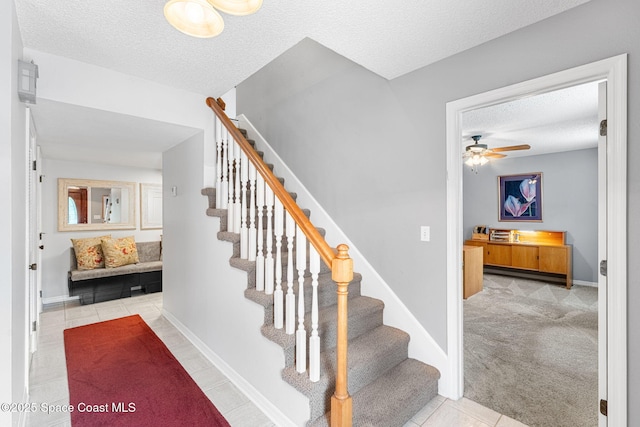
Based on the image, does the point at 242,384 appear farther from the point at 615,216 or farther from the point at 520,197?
the point at 520,197

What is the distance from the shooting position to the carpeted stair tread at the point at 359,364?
1.71 m

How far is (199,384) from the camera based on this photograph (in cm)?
231

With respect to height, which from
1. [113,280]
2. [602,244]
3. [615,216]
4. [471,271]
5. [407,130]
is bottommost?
[113,280]

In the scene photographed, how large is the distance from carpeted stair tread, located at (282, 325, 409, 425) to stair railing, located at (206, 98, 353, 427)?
0.07 metres

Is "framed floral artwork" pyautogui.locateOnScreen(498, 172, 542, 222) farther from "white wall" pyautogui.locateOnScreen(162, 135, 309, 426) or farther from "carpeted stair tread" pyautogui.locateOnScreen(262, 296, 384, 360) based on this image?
"white wall" pyautogui.locateOnScreen(162, 135, 309, 426)

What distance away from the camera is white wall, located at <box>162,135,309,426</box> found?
77.2 inches

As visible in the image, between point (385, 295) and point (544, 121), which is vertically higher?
point (544, 121)

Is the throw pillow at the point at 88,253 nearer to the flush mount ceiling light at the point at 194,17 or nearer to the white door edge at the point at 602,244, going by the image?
the flush mount ceiling light at the point at 194,17

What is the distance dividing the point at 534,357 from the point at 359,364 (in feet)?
6.10

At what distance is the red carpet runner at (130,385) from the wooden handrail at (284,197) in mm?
1294

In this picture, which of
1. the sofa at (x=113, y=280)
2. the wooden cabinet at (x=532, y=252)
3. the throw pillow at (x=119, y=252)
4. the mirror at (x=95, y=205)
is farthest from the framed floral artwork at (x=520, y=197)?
the mirror at (x=95, y=205)

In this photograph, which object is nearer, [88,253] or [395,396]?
[395,396]

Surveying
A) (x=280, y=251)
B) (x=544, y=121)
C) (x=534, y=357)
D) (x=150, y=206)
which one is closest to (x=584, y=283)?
(x=544, y=121)

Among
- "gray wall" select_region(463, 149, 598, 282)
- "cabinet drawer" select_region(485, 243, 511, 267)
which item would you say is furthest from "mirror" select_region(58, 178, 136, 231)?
"gray wall" select_region(463, 149, 598, 282)
